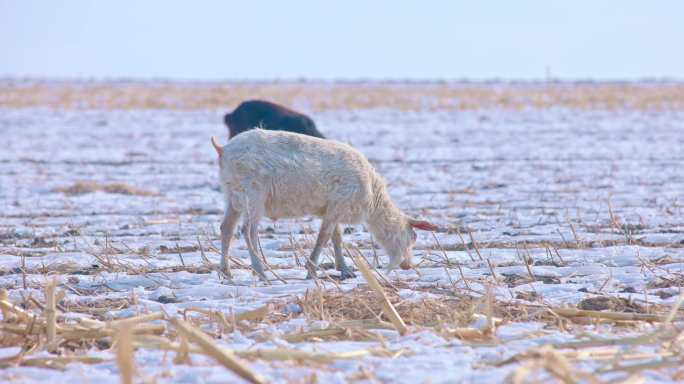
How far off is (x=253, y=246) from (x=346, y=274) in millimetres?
867

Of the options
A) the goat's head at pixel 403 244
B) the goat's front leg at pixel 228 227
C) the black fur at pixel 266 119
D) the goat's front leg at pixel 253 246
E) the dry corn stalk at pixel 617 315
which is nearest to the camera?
the dry corn stalk at pixel 617 315

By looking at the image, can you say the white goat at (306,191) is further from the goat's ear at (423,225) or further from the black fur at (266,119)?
the black fur at (266,119)

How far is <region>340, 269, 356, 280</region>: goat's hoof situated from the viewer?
8266 mm

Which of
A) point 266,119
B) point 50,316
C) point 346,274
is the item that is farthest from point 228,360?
point 266,119

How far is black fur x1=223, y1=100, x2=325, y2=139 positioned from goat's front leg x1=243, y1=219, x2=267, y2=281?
5.67 m

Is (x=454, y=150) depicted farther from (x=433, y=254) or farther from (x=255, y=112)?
(x=433, y=254)

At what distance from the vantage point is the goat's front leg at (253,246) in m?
7.89

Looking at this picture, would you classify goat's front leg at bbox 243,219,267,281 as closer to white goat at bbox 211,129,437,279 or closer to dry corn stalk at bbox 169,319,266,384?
white goat at bbox 211,129,437,279

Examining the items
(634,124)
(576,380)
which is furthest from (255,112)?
(634,124)

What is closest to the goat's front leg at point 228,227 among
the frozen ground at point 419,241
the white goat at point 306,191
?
the white goat at point 306,191

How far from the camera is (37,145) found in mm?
24281

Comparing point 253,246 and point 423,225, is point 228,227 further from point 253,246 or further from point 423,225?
point 423,225

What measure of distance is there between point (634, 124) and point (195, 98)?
25.1 m

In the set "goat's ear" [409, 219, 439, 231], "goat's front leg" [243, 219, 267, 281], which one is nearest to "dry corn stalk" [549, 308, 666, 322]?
"goat's ear" [409, 219, 439, 231]
